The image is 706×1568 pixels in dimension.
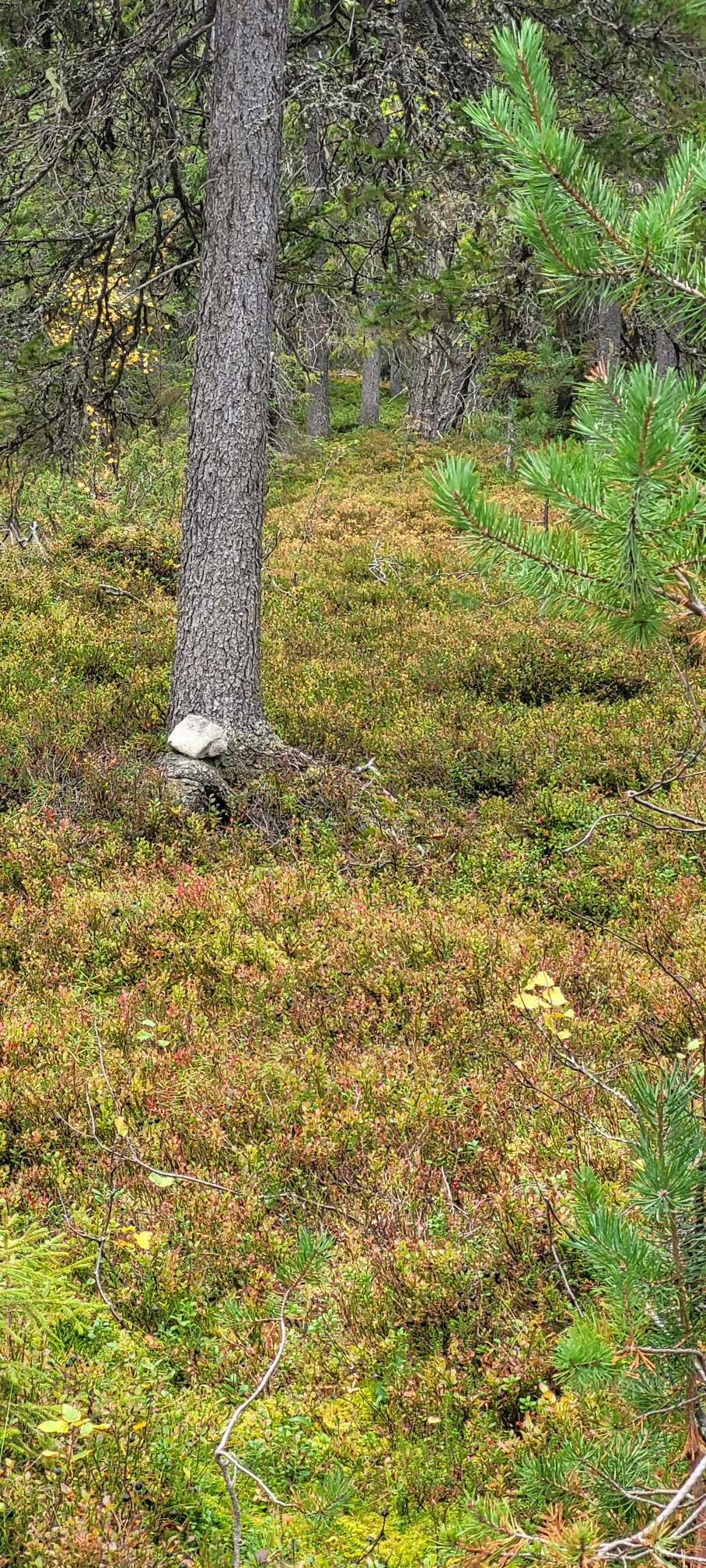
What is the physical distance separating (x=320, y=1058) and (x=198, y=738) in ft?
10.8

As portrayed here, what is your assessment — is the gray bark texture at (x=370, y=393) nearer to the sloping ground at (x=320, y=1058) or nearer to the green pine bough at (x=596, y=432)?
the sloping ground at (x=320, y=1058)

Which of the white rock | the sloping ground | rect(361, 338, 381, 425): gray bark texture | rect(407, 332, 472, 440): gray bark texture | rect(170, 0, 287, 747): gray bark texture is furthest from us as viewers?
rect(361, 338, 381, 425): gray bark texture

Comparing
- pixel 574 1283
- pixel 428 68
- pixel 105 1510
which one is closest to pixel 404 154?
pixel 428 68

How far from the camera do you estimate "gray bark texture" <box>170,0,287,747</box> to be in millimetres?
7098

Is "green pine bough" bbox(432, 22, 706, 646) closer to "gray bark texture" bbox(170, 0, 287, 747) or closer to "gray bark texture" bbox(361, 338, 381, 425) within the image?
"gray bark texture" bbox(170, 0, 287, 747)

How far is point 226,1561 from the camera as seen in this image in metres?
2.47

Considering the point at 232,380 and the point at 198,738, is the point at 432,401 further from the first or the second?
the point at 198,738

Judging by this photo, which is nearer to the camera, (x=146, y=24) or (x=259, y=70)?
(x=259, y=70)

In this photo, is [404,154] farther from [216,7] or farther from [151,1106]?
[151,1106]

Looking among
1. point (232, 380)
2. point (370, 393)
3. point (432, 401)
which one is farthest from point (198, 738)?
point (370, 393)

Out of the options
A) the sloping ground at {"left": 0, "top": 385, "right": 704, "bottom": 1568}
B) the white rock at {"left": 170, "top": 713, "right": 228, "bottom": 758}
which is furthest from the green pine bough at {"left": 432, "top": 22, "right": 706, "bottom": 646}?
the white rock at {"left": 170, "top": 713, "right": 228, "bottom": 758}

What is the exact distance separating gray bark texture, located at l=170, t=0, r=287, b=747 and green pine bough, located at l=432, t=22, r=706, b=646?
A: 535cm

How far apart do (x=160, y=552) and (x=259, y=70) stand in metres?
5.71

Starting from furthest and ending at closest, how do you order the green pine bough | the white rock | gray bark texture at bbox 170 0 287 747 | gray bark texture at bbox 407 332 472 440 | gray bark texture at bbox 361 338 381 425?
1. gray bark texture at bbox 361 338 381 425
2. gray bark texture at bbox 407 332 472 440
3. the white rock
4. gray bark texture at bbox 170 0 287 747
5. the green pine bough
